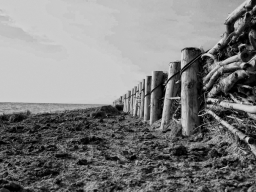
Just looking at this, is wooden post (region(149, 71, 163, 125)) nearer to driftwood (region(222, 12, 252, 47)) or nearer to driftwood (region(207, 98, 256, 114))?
driftwood (region(207, 98, 256, 114))

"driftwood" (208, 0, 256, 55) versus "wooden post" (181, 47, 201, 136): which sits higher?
"driftwood" (208, 0, 256, 55)

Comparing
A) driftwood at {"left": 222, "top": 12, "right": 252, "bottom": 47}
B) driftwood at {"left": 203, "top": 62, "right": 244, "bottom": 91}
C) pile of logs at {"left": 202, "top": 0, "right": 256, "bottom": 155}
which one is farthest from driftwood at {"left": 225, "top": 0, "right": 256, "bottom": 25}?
driftwood at {"left": 203, "top": 62, "right": 244, "bottom": 91}

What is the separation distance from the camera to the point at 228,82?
9.82 ft

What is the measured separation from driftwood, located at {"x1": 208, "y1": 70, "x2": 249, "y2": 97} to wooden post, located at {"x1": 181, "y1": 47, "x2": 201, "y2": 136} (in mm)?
318

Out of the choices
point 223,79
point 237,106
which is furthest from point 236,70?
point 237,106

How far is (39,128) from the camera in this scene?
17.5 feet

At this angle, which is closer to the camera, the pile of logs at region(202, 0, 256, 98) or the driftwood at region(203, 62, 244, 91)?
the pile of logs at region(202, 0, 256, 98)

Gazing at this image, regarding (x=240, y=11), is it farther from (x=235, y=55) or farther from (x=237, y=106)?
(x=237, y=106)

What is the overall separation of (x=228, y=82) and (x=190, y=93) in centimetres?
93

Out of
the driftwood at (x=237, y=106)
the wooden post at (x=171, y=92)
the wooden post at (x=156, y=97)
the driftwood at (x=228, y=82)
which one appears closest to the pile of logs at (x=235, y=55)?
the driftwood at (x=228, y=82)

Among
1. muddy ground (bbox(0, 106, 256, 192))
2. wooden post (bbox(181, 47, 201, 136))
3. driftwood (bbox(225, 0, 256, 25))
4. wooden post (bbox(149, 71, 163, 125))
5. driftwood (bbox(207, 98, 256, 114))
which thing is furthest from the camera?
wooden post (bbox(149, 71, 163, 125))

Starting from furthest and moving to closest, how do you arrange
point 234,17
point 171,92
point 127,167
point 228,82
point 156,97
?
point 156,97, point 171,92, point 228,82, point 234,17, point 127,167

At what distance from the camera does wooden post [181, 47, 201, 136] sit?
3838 mm

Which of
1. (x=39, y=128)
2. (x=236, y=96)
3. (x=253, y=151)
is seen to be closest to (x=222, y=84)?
(x=236, y=96)
